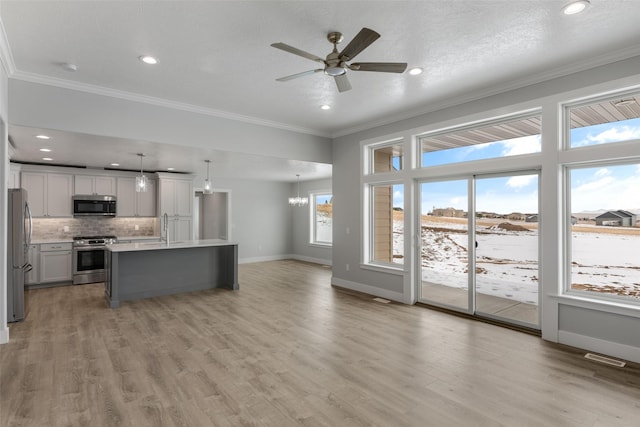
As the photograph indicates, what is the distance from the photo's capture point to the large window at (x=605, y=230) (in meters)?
3.42

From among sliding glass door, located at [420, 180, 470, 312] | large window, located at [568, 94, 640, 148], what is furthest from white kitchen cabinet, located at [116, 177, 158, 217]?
large window, located at [568, 94, 640, 148]

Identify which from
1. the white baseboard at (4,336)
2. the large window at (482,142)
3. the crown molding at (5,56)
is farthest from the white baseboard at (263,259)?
the crown molding at (5,56)

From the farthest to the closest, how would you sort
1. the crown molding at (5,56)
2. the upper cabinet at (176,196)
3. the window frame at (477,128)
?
the upper cabinet at (176,196), the window frame at (477,128), the crown molding at (5,56)

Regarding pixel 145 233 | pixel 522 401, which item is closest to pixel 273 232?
pixel 145 233

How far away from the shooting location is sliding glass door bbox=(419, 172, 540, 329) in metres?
4.22

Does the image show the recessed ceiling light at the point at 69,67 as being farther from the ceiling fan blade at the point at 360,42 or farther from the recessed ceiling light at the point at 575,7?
the recessed ceiling light at the point at 575,7

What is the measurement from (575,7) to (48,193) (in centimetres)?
856

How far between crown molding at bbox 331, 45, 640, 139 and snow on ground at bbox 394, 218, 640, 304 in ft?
5.59

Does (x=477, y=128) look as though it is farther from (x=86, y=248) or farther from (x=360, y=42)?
(x=86, y=248)

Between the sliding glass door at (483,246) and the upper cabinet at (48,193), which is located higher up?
the upper cabinet at (48,193)

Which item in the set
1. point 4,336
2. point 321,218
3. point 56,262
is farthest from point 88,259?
point 321,218

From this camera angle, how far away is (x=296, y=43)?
314 centimetres

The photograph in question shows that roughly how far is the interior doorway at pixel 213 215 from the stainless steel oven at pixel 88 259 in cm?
314

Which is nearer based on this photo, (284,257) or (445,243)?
(445,243)
